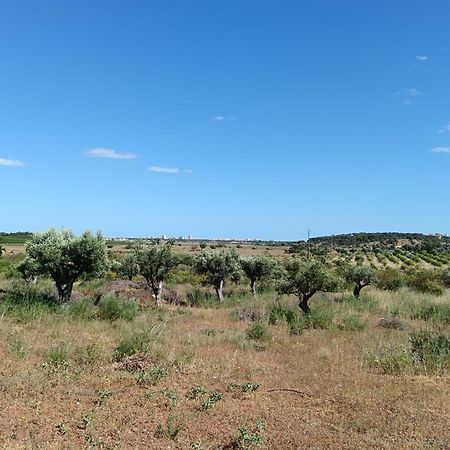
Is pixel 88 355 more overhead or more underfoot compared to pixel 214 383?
more overhead

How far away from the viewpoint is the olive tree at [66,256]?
16.5 m

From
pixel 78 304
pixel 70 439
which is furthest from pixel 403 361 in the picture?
pixel 78 304

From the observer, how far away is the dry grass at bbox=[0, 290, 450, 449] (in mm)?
6469

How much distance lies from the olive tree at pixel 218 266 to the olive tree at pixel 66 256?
31.4 ft

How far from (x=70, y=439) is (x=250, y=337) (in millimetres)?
8150

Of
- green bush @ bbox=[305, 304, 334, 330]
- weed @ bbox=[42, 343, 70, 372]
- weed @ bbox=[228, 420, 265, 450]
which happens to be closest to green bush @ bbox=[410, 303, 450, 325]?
green bush @ bbox=[305, 304, 334, 330]

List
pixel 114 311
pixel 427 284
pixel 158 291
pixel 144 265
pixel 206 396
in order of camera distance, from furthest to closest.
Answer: pixel 427 284, pixel 144 265, pixel 158 291, pixel 114 311, pixel 206 396

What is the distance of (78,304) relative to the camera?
52.7 ft

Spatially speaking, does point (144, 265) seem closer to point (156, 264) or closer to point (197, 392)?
point (156, 264)

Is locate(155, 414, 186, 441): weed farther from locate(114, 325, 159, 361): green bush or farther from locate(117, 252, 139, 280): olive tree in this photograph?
locate(117, 252, 139, 280): olive tree

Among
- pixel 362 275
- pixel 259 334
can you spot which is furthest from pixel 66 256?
pixel 362 275

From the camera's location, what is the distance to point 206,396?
8.20 m

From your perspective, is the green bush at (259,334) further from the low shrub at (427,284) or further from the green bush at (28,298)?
the low shrub at (427,284)

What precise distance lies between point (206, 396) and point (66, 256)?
33.5 feet
